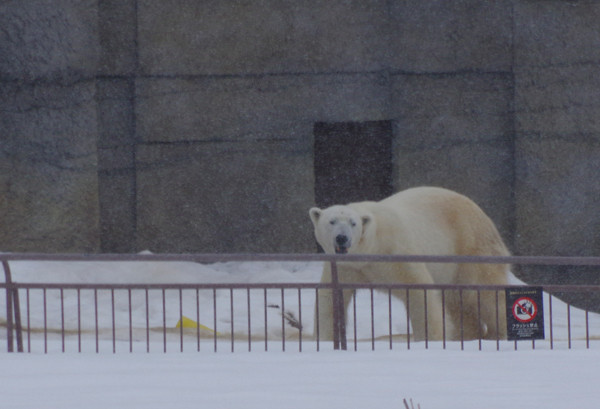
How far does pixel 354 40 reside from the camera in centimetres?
1162

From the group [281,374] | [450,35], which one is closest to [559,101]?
[450,35]

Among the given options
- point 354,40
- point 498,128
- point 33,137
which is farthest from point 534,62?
point 33,137

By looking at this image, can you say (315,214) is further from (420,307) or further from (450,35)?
(450,35)

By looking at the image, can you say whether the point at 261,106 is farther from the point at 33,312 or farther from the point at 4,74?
the point at 33,312

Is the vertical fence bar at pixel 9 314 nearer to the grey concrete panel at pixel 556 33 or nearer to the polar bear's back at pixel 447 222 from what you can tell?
the polar bear's back at pixel 447 222

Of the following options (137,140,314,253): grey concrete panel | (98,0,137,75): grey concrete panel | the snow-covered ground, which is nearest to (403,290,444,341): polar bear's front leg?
the snow-covered ground

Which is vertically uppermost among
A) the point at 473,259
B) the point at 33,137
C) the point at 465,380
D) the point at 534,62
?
the point at 534,62

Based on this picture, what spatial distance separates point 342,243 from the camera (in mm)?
7727

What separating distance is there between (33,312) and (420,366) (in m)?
4.33

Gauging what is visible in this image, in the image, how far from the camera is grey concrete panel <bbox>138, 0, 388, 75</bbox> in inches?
448

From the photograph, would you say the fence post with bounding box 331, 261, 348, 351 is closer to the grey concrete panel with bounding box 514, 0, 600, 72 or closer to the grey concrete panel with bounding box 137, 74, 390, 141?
the grey concrete panel with bounding box 137, 74, 390, 141

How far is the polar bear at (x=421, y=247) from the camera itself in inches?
310

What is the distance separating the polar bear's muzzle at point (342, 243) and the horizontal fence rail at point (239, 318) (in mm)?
306

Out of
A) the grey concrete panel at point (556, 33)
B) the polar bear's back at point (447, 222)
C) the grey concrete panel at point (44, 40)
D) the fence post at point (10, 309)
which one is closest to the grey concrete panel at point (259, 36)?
the grey concrete panel at point (44, 40)
